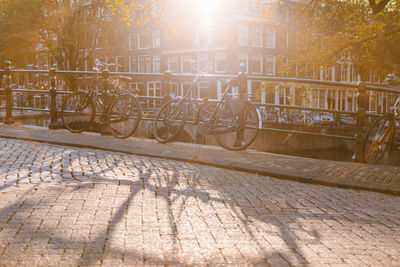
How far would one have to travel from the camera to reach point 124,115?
8.73 meters

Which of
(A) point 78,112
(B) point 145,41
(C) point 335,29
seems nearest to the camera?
(A) point 78,112

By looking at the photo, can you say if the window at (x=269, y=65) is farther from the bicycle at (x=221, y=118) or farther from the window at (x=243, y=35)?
the bicycle at (x=221, y=118)

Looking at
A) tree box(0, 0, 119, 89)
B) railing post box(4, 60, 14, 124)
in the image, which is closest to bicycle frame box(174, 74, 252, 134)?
railing post box(4, 60, 14, 124)

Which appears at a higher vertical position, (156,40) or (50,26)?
(156,40)

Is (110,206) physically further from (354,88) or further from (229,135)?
(354,88)

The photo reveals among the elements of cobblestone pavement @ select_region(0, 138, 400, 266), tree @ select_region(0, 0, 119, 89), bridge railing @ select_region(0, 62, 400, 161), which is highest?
tree @ select_region(0, 0, 119, 89)

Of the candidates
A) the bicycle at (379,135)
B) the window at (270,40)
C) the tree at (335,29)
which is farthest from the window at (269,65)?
the bicycle at (379,135)

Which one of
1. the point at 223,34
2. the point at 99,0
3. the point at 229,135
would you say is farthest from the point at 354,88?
the point at 223,34

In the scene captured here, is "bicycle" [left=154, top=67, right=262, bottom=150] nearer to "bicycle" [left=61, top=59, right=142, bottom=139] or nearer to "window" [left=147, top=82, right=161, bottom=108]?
"bicycle" [left=61, top=59, right=142, bottom=139]

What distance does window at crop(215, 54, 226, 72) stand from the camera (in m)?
44.2

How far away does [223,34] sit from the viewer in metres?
44.1

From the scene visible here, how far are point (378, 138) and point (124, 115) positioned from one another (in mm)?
Answer: 4154

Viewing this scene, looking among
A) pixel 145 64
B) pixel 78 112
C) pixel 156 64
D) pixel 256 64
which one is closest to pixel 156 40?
pixel 156 64

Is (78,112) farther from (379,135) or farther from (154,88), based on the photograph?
(154,88)
